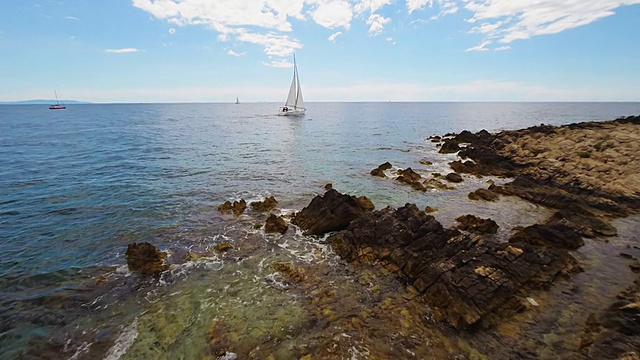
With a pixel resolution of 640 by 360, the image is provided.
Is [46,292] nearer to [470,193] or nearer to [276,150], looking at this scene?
[470,193]

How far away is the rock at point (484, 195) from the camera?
77.8 feet

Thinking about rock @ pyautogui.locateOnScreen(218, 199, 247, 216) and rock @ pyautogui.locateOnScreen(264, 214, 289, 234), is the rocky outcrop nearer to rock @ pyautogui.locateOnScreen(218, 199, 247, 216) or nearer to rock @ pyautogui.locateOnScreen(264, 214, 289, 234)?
rock @ pyautogui.locateOnScreen(264, 214, 289, 234)

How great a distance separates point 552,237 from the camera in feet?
52.2

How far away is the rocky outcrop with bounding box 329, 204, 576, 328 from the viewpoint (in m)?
11.2

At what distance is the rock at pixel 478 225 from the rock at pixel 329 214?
648 cm

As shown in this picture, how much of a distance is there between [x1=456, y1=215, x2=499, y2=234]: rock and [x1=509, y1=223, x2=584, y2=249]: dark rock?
1596mm

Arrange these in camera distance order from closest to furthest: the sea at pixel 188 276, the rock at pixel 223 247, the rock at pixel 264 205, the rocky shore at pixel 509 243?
the sea at pixel 188 276 < the rocky shore at pixel 509 243 < the rock at pixel 223 247 < the rock at pixel 264 205

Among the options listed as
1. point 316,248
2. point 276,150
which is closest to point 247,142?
point 276,150

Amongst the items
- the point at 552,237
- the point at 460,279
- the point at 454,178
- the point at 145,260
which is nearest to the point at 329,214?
the point at 460,279

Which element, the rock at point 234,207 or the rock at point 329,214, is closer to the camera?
the rock at point 329,214

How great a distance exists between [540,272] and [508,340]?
15.2 feet

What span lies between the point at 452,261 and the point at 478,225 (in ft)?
22.4

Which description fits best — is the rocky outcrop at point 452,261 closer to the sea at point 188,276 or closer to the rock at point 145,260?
the sea at point 188,276

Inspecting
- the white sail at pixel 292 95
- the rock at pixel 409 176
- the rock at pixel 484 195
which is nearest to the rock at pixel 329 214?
the rock at pixel 484 195
